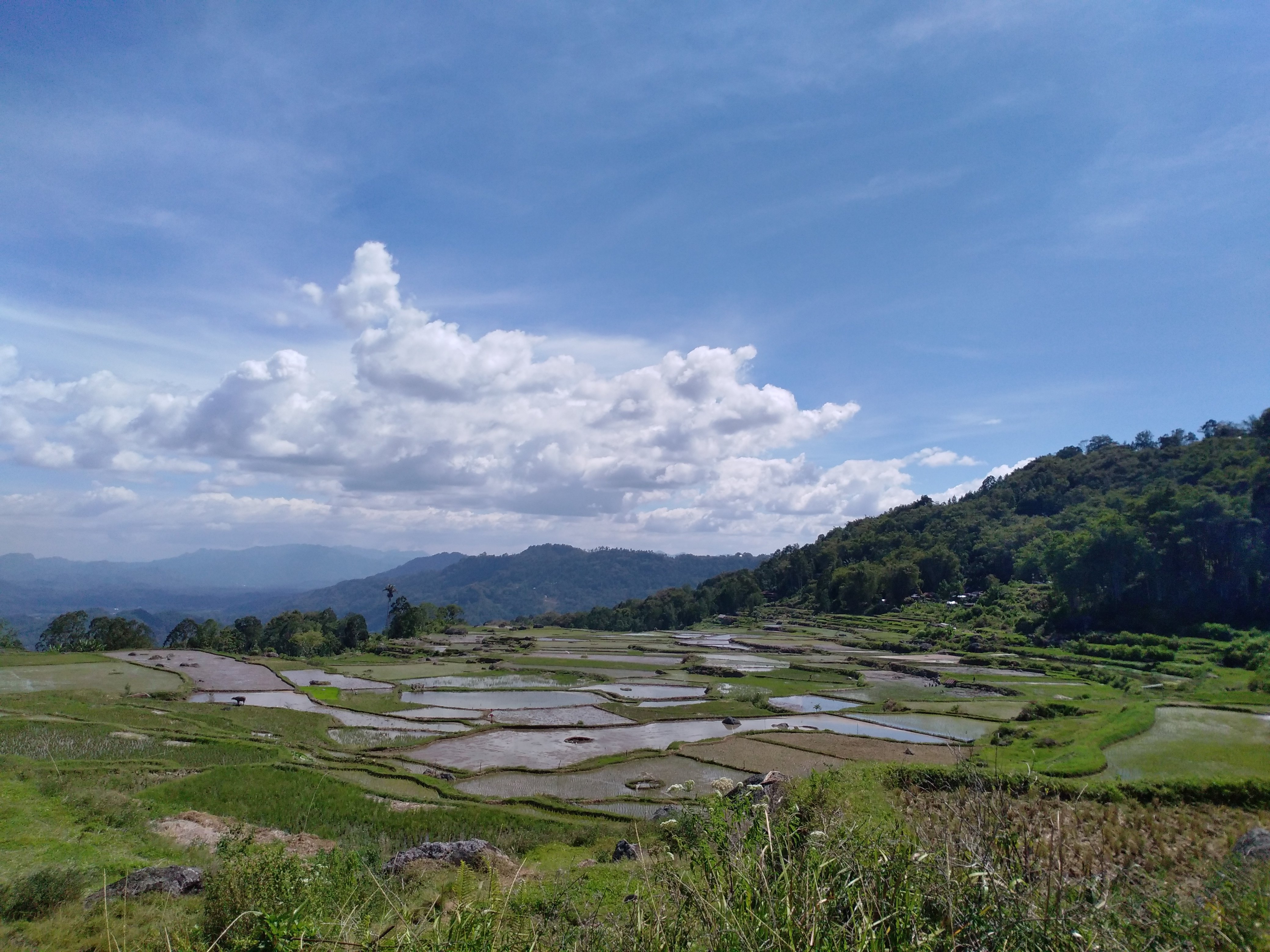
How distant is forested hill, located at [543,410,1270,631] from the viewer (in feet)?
200

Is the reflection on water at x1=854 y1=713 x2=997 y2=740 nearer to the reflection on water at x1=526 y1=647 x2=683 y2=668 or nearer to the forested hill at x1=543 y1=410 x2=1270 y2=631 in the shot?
the reflection on water at x1=526 y1=647 x2=683 y2=668

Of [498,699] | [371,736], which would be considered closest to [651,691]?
[498,699]

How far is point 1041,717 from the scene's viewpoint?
100 ft

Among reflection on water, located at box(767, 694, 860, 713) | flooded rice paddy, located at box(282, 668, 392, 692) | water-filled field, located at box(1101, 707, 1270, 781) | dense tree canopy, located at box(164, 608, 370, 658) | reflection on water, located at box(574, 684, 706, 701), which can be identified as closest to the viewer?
water-filled field, located at box(1101, 707, 1270, 781)

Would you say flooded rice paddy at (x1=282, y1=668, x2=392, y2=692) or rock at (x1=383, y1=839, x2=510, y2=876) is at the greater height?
rock at (x1=383, y1=839, x2=510, y2=876)

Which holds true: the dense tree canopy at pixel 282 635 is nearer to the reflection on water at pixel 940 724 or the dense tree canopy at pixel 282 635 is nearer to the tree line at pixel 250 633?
the tree line at pixel 250 633

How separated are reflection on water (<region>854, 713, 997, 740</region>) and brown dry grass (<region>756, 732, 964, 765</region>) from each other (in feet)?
7.19

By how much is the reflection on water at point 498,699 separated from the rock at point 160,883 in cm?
2723

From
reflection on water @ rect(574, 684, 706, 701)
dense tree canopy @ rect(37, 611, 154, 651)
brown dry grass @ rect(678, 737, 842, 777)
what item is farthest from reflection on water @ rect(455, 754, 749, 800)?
dense tree canopy @ rect(37, 611, 154, 651)

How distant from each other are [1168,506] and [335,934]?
85.9m

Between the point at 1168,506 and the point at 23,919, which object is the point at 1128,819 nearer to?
the point at 23,919

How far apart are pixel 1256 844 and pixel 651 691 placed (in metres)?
37.6

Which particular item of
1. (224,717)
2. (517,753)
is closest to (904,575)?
(517,753)

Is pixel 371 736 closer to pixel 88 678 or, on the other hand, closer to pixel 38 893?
pixel 38 893
